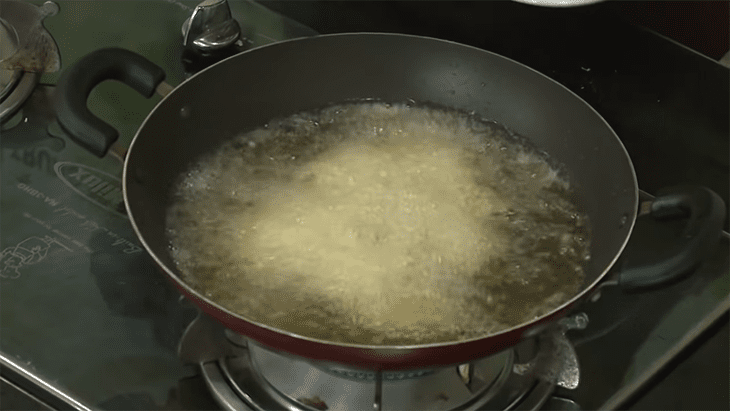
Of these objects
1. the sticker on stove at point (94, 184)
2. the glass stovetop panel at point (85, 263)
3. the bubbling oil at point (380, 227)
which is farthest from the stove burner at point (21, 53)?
the bubbling oil at point (380, 227)

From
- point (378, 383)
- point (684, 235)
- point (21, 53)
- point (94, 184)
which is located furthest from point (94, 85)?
point (684, 235)

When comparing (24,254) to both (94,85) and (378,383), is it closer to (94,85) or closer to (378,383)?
(94,85)

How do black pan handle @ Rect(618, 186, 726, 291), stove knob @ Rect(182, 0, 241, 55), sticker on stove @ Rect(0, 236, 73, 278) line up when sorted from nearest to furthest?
black pan handle @ Rect(618, 186, 726, 291) → sticker on stove @ Rect(0, 236, 73, 278) → stove knob @ Rect(182, 0, 241, 55)

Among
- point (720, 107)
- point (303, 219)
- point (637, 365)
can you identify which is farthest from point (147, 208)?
point (720, 107)

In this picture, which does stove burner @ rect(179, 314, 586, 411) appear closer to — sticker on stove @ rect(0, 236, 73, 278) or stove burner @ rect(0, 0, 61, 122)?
sticker on stove @ rect(0, 236, 73, 278)

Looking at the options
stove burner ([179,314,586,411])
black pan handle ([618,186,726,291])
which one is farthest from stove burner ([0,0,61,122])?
black pan handle ([618,186,726,291])

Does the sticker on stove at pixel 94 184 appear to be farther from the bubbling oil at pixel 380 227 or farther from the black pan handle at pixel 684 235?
the black pan handle at pixel 684 235

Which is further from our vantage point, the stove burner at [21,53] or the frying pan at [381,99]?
the stove burner at [21,53]
